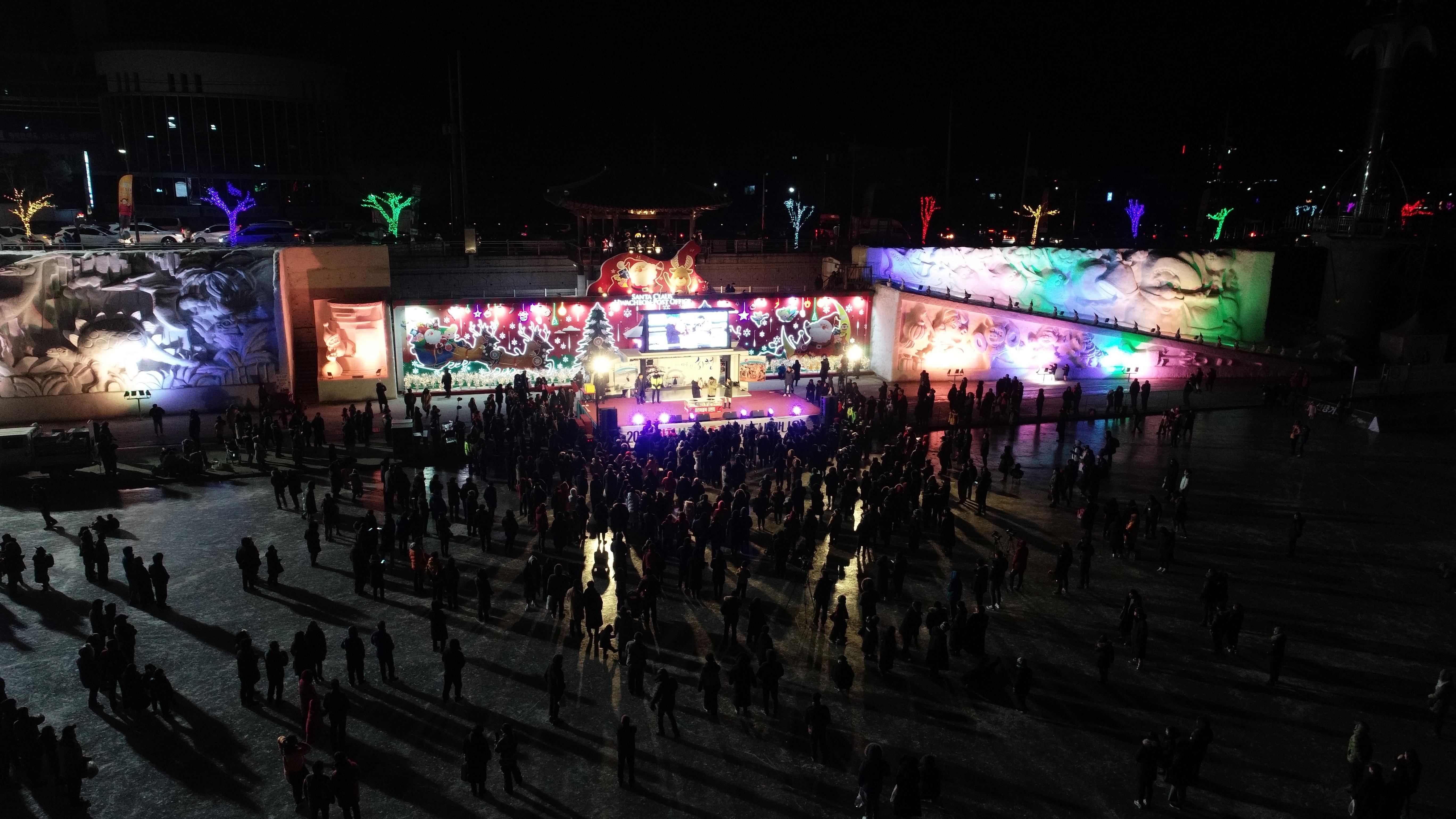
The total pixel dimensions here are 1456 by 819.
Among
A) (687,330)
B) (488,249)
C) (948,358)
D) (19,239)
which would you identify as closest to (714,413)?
(687,330)

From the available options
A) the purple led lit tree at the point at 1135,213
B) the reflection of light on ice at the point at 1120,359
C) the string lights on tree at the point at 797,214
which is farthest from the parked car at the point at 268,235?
the purple led lit tree at the point at 1135,213

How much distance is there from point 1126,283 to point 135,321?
108 ft

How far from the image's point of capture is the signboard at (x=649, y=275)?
29.3 meters

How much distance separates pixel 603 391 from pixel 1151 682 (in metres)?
18.4

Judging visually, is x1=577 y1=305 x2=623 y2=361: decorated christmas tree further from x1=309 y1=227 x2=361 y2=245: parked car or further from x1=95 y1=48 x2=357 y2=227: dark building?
x1=95 y1=48 x2=357 y2=227: dark building

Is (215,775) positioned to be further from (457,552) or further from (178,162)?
(178,162)

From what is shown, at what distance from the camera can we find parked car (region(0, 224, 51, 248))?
26.2 metres

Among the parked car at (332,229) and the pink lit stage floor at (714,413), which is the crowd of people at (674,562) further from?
the parked car at (332,229)

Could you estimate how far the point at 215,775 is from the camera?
10484mm

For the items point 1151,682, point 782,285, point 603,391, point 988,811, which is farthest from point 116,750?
point 782,285

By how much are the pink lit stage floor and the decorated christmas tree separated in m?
4.14

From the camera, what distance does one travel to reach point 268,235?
1246 inches

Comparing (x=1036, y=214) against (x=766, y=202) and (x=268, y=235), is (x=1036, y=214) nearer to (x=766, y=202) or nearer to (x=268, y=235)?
(x=766, y=202)

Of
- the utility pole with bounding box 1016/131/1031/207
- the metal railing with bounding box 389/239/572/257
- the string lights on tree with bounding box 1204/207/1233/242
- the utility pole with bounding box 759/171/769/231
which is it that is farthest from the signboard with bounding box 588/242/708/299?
the utility pole with bounding box 759/171/769/231
